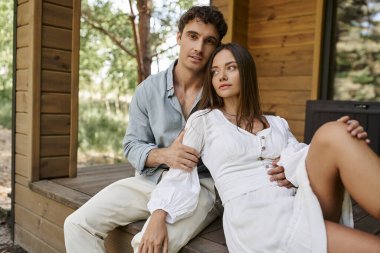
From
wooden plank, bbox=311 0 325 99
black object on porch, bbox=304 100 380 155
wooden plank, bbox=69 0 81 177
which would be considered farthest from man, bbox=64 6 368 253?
wooden plank, bbox=311 0 325 99

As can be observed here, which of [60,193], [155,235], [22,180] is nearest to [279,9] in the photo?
[60,193]

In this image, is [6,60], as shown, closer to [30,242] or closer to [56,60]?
[56,60]

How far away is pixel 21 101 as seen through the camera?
8.72ft

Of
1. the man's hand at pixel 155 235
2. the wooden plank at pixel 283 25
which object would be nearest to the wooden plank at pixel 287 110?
the wooden plank at pixel 283 25

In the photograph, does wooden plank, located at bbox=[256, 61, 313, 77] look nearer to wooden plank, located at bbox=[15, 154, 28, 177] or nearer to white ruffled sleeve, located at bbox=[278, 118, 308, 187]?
white ruffled sleeve, located at bbox=[278, 118, 308, 187]

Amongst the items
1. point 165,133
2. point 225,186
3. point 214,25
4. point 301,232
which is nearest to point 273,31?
point 214,25

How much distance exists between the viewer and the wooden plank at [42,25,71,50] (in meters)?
2.53

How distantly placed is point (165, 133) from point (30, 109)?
1258 millimetres

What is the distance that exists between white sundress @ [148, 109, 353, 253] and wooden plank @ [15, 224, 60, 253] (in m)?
1.28

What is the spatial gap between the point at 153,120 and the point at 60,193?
90 cm

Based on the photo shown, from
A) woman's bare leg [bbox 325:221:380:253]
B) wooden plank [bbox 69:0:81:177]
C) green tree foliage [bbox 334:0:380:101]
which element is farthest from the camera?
green tree foliage [bbox 334:0:380:101]

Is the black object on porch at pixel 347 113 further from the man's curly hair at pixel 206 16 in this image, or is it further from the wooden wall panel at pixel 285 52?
the man's curly hair at pixel 206 16

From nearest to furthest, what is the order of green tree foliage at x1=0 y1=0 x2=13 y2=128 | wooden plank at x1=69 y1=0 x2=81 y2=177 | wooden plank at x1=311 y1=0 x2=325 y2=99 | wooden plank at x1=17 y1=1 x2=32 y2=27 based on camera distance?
wooden plank at x1=17 y1=1 x2=32 y2=27, wooden plank at x1=69 y1=0 x2=81 y2=177, wooden plank at x1=311 y1=0 x2=325 y2=99, green tree foliage at x1=0 y1=0 x2=13 y2=128

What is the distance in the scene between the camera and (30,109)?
2.52m
